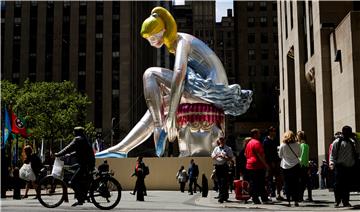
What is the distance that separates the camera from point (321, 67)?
30297mm

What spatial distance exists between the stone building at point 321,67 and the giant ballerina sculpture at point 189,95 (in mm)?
4952

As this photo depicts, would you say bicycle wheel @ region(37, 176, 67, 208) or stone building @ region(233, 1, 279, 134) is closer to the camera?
bicycle wheel @ region(37, 176, 67, 208)

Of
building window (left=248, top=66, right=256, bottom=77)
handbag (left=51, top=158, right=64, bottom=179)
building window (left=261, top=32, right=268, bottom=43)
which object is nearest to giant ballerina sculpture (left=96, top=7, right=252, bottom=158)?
handbag (left=51, top=158, right=64, bottom=179)

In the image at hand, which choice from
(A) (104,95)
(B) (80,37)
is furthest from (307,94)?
(B) (80,37)

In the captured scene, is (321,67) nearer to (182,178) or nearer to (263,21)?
(182,178)

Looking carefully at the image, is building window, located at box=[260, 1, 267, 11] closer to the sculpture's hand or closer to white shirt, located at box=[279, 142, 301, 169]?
the sculpture's hand

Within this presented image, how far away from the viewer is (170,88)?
30172 mm

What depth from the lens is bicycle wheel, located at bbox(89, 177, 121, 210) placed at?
39.1ft

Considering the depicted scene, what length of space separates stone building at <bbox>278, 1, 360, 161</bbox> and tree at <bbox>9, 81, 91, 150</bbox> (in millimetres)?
21028

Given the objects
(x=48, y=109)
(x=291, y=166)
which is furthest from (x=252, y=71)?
(x=291, y=166)

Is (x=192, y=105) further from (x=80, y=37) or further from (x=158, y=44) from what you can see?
(x=80, y=37)

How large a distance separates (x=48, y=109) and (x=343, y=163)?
44.8 meters

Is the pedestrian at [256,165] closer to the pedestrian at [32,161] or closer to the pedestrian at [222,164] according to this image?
the pedestrian at [222,164]

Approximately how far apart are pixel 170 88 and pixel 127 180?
5.58 meters
